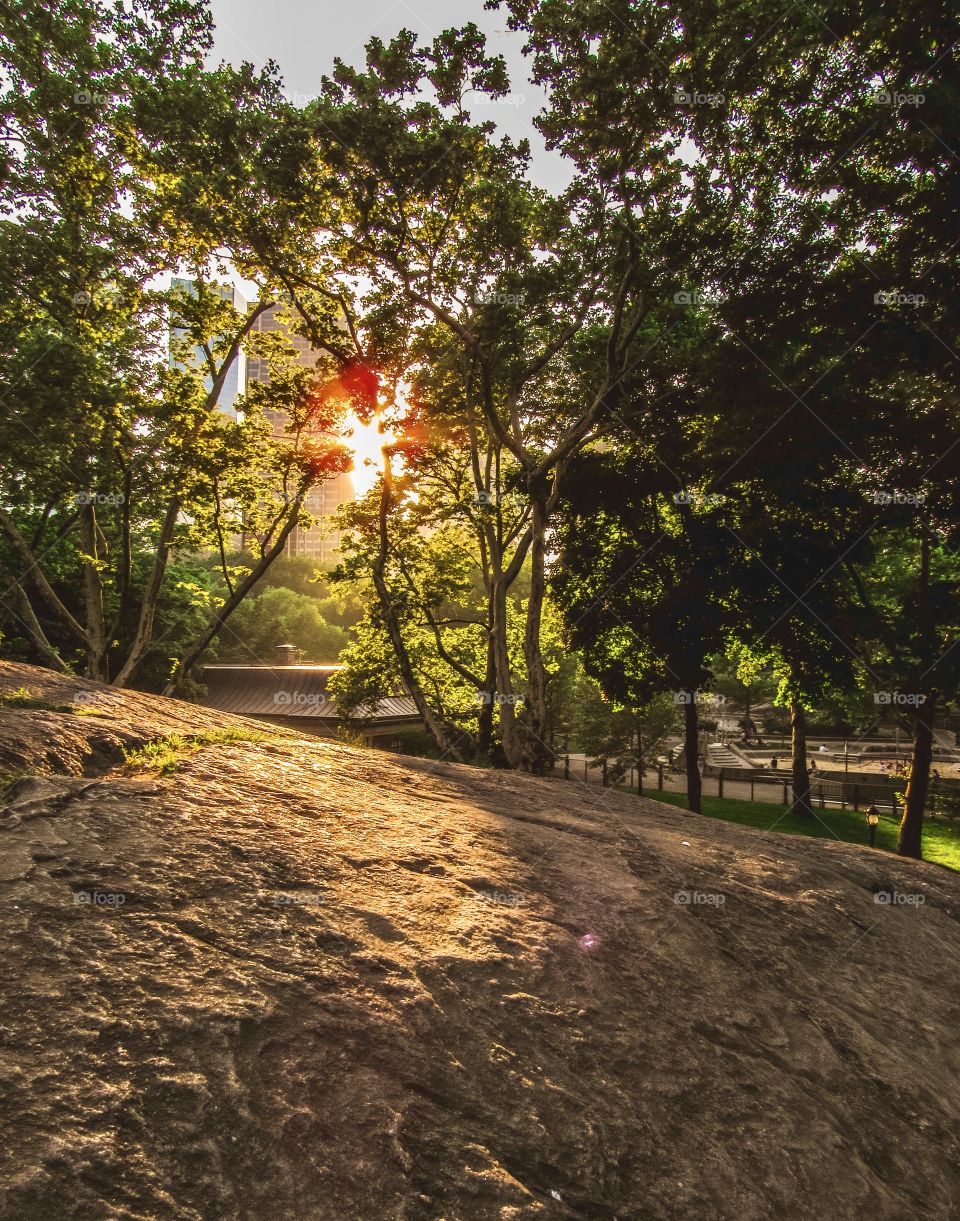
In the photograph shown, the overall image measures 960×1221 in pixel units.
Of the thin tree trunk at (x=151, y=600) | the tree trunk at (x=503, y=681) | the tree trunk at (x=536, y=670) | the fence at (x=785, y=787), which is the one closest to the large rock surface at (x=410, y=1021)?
the tree trunk at (x=536, y=670)

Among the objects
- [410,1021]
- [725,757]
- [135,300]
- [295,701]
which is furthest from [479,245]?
[725,757]

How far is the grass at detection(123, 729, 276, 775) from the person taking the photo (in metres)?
4.67

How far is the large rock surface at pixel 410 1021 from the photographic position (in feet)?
6.84

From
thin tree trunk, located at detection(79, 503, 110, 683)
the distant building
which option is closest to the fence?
the distant building

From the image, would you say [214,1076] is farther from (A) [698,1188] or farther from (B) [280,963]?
(A) [698,1188]

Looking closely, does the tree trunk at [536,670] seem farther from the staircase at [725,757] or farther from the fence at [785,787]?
the staircase at [725,757]

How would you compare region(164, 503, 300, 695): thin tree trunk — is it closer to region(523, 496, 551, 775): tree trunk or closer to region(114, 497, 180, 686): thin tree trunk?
region(114, 497, 180, 686): thin tree trunk

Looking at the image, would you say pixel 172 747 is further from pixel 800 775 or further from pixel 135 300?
pixel 800 775

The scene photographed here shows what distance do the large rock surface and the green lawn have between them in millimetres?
17935

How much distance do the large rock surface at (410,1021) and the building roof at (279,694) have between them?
85.4 feet

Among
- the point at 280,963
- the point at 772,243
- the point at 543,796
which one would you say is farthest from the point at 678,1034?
the point at 772,243

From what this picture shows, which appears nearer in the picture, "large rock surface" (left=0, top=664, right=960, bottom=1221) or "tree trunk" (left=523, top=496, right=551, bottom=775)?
"large rock surface" (left=0, top=664, right=960, bottom=1221)

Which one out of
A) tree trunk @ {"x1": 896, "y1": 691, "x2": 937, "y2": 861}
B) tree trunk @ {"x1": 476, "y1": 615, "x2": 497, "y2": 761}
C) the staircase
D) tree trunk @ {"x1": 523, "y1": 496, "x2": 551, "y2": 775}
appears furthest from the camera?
the staircase

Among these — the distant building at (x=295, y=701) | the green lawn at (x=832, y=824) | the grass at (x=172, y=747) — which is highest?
the grass at (x=172, y=747)
